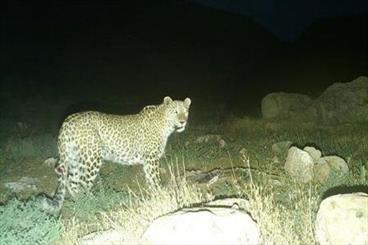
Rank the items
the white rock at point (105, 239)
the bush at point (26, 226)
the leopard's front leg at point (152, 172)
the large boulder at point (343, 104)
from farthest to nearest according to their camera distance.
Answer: the large boulder at point (343, 104), the leopard's front leg at point (152, 172), the bush at point (26, 226), the white rock at point (105, 239)

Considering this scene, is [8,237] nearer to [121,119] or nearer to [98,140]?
[98,140]

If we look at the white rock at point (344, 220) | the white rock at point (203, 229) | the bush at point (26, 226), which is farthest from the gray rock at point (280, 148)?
the white rock at point (203, 229)

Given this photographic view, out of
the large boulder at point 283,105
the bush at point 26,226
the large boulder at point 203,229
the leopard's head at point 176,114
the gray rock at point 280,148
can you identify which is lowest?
the bush at point 26,226

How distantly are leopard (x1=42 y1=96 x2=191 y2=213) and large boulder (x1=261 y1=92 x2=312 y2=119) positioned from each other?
13.6 meters

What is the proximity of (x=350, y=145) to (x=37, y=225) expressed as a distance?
10.3 m

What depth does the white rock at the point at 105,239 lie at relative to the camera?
7.96m

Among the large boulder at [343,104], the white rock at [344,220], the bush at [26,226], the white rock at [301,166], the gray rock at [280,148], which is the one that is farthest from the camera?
the large boulder at [343,104]

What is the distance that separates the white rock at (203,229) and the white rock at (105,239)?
0.83 meters

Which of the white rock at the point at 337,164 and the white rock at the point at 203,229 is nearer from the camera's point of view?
the white rock at the point at 203,229

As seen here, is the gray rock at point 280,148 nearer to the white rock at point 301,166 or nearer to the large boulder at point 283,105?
the white rock at point 301,166

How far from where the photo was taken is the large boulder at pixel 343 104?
80.4 feet

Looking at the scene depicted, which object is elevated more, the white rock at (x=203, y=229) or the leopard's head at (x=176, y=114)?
the leopard's head at (x=176, y=114)

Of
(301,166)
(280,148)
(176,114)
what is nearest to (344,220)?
(301,166)

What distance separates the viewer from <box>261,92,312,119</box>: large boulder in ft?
86.4
